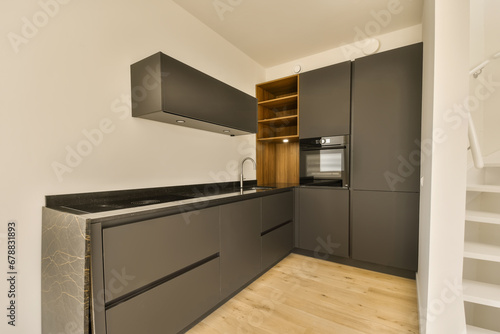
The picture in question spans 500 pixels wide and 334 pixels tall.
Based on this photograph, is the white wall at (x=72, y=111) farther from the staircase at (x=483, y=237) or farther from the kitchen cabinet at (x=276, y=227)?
the staircase at (x=483, y=237)

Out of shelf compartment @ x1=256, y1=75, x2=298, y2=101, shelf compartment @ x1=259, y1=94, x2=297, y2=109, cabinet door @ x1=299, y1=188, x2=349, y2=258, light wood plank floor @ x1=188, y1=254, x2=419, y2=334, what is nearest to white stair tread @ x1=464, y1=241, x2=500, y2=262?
light wood plank floor @ x1=188, y1=254, x2=419, y2=334

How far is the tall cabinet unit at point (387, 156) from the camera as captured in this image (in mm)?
2221

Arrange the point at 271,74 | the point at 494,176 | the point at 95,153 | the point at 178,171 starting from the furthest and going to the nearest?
the point at 271,74 < the point at 178,171 < the point at 494,176 < the point at 95,153

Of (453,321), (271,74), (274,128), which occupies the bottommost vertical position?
(453,321)

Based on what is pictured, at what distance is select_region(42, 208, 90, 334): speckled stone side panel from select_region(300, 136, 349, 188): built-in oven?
7.96 feet

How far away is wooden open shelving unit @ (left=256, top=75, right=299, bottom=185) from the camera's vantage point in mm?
3260

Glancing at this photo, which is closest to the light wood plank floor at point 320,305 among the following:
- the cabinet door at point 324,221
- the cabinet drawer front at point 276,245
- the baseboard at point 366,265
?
the baseboard at point 366,265

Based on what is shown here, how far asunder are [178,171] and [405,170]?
2.29m

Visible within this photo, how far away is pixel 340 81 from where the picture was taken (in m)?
2.60

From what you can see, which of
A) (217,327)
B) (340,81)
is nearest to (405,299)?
(217,327)

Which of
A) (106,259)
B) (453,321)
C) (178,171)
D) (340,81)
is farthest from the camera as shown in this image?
(340,81)

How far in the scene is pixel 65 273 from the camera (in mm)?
1135

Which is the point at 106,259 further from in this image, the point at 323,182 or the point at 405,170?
the point at 405,170

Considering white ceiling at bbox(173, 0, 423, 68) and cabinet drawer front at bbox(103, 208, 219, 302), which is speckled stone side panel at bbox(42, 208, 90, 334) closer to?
cabinet drawer front at bbox(103, 208, 219, 302)
